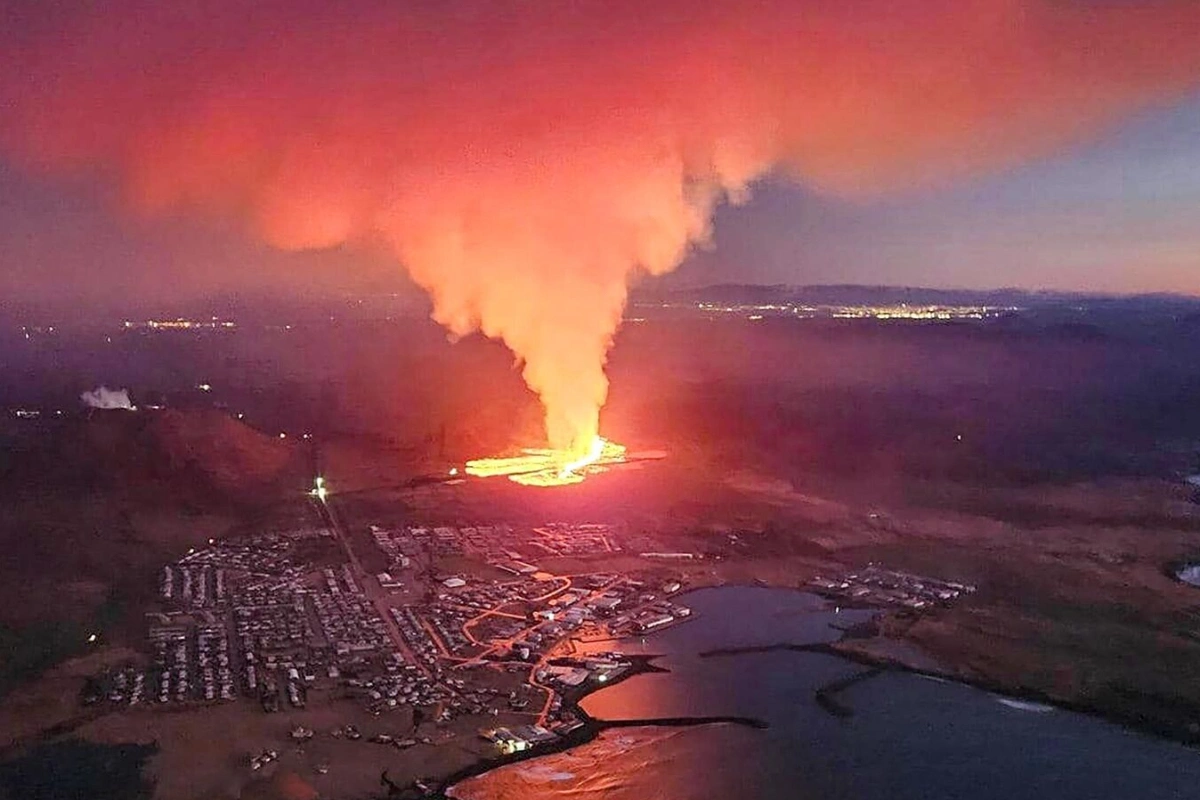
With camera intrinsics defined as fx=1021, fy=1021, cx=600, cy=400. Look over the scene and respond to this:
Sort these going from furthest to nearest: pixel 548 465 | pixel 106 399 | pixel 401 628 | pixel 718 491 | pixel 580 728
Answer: pixel 106 399
pixel 548 465
pixel 718 491
pixel 401 628
pixel 580 728

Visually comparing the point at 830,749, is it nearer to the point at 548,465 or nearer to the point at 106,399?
the point at 548,465

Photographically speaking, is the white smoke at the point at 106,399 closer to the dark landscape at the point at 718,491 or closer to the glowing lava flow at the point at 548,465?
the dark landscape at the point at 718,491

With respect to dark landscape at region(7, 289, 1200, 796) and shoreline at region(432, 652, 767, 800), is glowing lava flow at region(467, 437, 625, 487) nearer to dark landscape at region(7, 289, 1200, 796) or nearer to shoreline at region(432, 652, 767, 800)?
dark landscape at region(7, 289, 1200, 796)

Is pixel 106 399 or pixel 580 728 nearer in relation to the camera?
pixel 580 728

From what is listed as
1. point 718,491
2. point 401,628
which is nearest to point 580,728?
point 401,628

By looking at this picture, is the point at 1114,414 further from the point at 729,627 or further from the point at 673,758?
the point at 673,758
